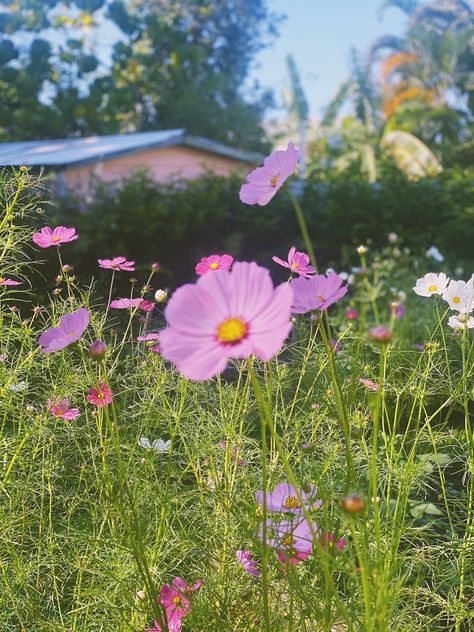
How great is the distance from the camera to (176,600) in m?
1.00

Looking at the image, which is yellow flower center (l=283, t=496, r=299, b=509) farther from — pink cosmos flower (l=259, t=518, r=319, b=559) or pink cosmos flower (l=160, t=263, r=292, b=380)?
pink cosmos flower (l=160, t=263, r=292, b=380)

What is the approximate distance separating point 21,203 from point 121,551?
3.01 ft

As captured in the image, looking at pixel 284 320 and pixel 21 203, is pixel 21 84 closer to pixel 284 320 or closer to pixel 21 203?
pixel 21 203

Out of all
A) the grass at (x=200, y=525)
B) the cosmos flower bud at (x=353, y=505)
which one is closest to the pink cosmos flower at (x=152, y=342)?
the grass at (x=200, y=525)

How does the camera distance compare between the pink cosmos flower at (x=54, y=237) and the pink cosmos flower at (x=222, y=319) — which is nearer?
the pink cosmos flower at (x=222, y=319)

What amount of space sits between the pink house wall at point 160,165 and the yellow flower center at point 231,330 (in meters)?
7.85

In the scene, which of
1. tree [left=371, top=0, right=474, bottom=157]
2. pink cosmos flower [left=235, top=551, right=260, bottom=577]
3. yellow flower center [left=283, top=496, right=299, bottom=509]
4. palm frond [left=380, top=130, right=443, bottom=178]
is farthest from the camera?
tree [left=371, top=0, right=474, bottom=157]

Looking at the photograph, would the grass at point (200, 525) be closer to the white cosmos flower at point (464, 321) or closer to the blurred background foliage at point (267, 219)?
the white cosmos flower at point (464, 321)

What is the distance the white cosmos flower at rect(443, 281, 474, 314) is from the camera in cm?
125

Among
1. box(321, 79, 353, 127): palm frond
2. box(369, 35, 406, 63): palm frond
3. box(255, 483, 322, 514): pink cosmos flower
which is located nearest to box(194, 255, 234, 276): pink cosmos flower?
box(255, 483, 322, 514): pink cosmos flower

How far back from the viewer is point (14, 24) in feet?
55.5

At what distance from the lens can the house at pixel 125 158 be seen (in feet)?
26.2

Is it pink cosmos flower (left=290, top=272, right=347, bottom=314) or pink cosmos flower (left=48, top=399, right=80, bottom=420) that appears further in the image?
pink cosmos flower (left=48, top=399, right=80, bottom=420)

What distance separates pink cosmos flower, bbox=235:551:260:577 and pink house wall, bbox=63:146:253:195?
7.57 meters
